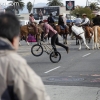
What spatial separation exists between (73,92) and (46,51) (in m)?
8.65

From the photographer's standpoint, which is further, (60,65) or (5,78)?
(60,65)

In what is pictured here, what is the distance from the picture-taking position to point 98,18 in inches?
1056

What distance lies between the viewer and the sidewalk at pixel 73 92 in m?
9.42

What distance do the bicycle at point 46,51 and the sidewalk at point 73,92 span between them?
6.39 m

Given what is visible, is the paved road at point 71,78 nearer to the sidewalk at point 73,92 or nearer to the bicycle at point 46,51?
the sidewalk at point 73,92

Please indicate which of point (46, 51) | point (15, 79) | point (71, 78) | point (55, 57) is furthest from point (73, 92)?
point (46, 51)

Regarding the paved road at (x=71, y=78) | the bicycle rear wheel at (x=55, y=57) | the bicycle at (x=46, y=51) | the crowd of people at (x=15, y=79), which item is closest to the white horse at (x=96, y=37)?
the bicycle at (x=46, y=51)

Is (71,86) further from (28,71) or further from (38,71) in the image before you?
(28,71)

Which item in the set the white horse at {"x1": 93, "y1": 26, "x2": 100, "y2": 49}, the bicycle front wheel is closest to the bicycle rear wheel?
the bicycle front wheel

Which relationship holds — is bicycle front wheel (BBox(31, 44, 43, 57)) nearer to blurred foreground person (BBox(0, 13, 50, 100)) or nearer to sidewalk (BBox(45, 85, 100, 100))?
sidewalk (BBox(45, 85, 100, 100))

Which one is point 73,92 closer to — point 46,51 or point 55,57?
point 55,57

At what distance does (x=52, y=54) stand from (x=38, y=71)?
2802 millimetres

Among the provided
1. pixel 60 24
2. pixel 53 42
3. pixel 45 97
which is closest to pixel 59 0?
pixel 60 24

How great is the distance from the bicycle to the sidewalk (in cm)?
639
